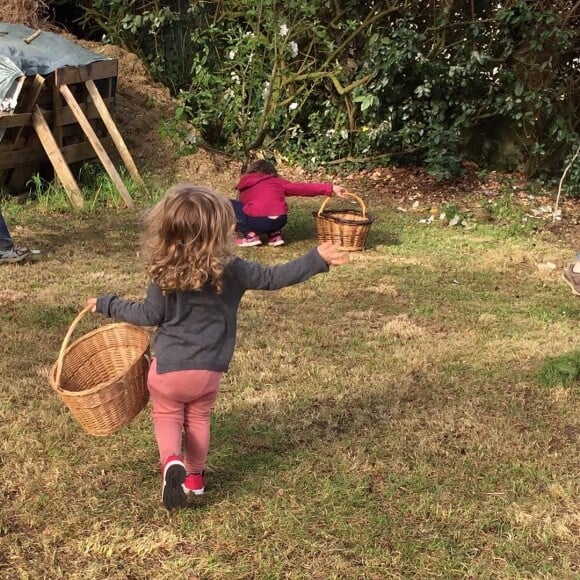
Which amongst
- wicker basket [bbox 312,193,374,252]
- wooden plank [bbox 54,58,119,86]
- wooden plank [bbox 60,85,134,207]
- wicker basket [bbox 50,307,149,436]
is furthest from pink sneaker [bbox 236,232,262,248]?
wicker basket [bbox 50,307,149,436]

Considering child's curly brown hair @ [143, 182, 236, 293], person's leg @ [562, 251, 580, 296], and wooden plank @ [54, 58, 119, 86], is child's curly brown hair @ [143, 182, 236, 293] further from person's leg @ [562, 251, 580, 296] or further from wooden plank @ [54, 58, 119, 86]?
wooden plank @ [54, 58, 119, 86]

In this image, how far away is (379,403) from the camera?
3820mm

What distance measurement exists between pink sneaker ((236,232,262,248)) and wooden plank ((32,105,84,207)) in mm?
1933

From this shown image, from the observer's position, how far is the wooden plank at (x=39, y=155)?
Answer: 7684 millimetres

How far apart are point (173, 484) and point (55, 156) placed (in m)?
5.82

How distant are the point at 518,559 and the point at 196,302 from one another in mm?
1496

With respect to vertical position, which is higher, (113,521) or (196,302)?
(196,302)

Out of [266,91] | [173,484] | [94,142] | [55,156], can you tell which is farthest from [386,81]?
[173,484]

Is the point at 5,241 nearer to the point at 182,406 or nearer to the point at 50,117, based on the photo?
the point at 50,117

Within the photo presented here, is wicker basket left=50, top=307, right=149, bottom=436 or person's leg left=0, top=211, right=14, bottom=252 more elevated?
wicker basket left=50, top=307, right=149, bottom=436

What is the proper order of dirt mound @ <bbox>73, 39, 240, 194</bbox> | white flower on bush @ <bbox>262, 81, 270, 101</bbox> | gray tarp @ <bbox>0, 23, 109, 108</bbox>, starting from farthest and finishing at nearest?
dirt mound @ <bbox>73, 39, 240, 194</bbox>
white flower on bush @ <bbox>262, 81, 270, 101</bbox>
gray tarp @ <bbox>0, 23, 109, 108</bbox>

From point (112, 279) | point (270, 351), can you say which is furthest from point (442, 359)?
point (112, 279)

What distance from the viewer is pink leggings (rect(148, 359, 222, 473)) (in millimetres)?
2650

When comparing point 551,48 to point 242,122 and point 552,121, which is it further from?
point 242,122
